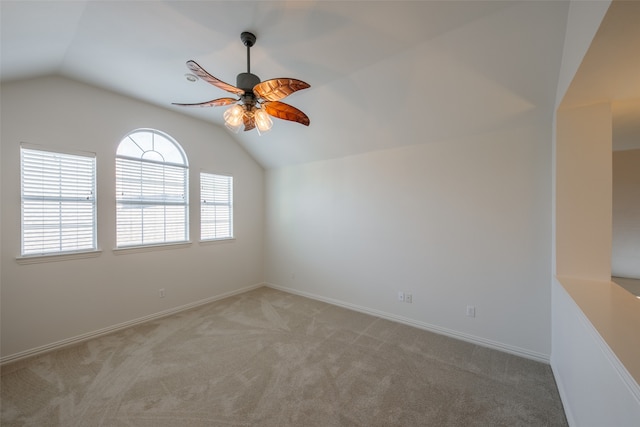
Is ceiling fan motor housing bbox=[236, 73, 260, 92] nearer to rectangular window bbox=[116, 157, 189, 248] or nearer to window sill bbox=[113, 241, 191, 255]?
rectangular window bbox=[116, 157, 189, 248]

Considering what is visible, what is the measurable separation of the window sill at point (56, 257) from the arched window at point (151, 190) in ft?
0.92

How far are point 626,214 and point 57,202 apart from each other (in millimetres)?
8054

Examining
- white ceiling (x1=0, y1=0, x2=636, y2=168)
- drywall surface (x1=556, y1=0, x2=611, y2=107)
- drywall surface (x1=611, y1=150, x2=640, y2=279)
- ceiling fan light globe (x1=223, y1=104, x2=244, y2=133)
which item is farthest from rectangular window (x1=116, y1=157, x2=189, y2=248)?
drywall surface (x1=611, y1=150, x2=640, y2=279)

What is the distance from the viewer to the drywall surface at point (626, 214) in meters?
3.92

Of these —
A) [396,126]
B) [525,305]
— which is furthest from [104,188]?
[525,305]

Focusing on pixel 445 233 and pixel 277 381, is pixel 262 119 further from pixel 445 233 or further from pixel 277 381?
pixel 445 233

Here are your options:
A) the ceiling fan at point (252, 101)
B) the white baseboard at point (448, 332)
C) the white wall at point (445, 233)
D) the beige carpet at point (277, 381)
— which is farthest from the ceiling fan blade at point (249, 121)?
the white baseboard at point (448, 332)

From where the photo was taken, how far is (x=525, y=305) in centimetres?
262

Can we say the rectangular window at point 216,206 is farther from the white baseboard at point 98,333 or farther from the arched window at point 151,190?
the white baseboard at point 98,333

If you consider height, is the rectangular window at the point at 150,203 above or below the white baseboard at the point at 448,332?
above

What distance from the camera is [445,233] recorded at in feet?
10.2

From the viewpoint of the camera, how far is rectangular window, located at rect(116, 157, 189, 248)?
3.24 meters

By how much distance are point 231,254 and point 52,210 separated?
2376 mm

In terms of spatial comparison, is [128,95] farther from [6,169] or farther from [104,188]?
[6,169]
